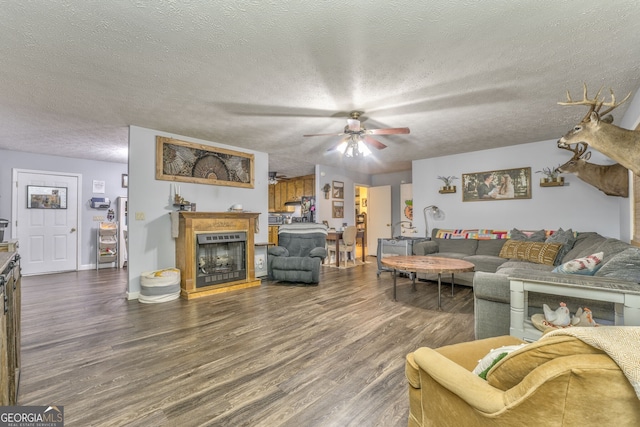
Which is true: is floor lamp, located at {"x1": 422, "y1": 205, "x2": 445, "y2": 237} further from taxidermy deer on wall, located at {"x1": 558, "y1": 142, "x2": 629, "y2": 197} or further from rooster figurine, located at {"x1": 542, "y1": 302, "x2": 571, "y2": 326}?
rooster figurine, located at {"x1": 542, "y1": 302, "x2": 571, "y2": 326}

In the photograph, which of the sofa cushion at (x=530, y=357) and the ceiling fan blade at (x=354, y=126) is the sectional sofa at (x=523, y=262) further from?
the ceiling fan blade at (x=354, y=126)

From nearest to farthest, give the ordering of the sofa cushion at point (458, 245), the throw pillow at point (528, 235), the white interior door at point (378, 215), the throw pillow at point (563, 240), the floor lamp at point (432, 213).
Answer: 1. the throw pillow at point (563, 240)
2. the throw pillow at point (528, 235)
3. the sofa cushion at point (458, 245)
4. the floor lamp at point (432, 213)
5. the white interior door at point (378, 215)

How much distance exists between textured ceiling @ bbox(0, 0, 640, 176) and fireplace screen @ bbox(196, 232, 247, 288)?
5.28 ft

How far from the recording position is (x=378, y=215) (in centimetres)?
791

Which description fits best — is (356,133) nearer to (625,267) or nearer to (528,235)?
(625,267)

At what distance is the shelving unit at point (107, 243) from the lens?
19.8ft

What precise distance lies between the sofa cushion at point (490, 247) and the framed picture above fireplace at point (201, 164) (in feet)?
13.6

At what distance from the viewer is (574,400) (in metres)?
0.66

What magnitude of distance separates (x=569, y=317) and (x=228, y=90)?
3.39 metres

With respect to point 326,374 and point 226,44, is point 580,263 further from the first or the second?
point 226,44

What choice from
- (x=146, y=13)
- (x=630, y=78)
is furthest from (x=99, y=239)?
(x=630, y=78)

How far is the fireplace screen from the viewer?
4145 mm

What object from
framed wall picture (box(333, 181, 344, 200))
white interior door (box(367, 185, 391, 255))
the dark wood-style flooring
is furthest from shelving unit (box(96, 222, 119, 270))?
white interior door (box(367, 185, 391, 255))

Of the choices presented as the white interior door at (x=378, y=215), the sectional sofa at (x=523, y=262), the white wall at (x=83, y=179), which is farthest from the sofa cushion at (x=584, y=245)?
the white wall at (x=83, y=179)
